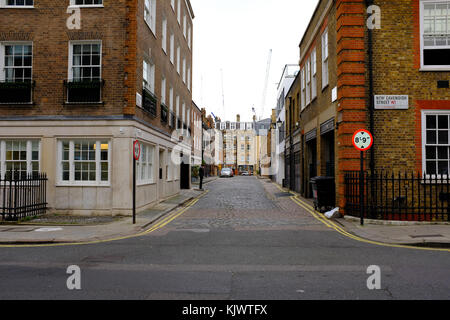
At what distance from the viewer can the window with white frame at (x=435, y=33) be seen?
11.7 metres

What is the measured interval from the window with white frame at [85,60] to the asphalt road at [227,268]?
24.1 feet

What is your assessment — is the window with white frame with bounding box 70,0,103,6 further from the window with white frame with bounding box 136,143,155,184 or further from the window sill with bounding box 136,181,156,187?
the window sill with bounding box 136,181,156,187

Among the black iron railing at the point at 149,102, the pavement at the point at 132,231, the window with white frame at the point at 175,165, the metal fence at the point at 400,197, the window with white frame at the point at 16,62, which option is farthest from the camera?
the window with white frame at the point at 175,165

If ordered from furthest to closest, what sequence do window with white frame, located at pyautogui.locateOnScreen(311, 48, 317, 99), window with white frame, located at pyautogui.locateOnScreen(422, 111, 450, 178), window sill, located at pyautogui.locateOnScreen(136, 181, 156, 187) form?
1. window with white frame, located at pyautogui.locateOnScreen(311, 48, 317, 99)
2. window sill, located at pyautogui.locateOnScreen(136, 181, 156, 187)
3. window with white frame, located at pyautogui.locateOnScreen(422, 111, 450, 178)

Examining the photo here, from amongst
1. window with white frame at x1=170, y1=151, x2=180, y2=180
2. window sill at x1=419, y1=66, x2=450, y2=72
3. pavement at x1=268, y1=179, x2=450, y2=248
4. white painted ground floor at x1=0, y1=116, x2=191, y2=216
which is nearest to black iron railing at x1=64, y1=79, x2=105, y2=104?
white painted ground floor at x1=0, y1=116, x2=191, y2=216

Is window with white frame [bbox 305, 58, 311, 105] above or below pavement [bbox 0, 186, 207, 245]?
above

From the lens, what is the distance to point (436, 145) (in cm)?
1151

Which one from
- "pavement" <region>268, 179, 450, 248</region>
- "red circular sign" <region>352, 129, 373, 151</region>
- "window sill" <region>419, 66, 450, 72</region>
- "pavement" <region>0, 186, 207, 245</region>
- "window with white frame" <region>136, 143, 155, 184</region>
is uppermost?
"window sill" <region>419, 66, 450, 72</region>

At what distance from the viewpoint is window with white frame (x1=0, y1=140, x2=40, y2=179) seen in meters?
13.4

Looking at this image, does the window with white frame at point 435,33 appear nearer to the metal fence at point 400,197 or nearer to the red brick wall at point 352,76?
the red brick wall at point 352,76

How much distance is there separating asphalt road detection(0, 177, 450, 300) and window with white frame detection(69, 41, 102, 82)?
7.35m

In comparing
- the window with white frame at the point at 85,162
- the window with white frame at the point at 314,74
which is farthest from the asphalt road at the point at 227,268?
the window with white frame at the point at 314,74

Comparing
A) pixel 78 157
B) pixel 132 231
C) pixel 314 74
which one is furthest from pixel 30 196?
pixel 314 74

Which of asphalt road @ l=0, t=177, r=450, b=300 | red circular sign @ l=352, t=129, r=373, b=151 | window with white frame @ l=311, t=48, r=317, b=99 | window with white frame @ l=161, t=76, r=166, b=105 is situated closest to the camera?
asphalt road @ l=0, t=177, r=450, b=300
